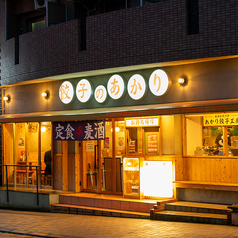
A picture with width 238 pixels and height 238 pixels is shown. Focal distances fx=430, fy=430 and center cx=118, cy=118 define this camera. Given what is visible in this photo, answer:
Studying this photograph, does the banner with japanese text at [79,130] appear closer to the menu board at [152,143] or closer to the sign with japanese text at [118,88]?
the sign with japanese text at [118,88]

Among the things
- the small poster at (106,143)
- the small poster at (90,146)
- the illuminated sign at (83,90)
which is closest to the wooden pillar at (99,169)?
the small poster at (106,143)

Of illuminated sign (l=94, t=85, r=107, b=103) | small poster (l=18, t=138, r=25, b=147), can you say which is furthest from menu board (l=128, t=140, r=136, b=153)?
small poster (l=18, t=138, r=25, b=147)

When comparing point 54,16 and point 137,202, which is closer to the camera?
point 137,202

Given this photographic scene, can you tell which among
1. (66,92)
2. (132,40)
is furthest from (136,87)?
(66,92)

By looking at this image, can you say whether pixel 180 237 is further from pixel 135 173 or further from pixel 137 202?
pixel 135 173

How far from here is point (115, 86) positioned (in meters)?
14.7

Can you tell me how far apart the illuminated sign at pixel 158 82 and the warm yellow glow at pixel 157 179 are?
7.64 ft

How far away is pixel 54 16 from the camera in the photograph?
16.8m

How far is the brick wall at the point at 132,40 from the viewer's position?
39.6 ft

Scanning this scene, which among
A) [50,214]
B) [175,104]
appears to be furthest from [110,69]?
[50,214]

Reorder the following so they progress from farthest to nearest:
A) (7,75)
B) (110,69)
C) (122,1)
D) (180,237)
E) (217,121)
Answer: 1. (7,75)
2. (122,1)
3. (110,69)
4. (217,121)
5. (180,237)

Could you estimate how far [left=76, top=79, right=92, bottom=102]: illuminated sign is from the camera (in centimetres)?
1546

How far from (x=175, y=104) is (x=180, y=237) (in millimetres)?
3989

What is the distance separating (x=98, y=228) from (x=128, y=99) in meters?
4.54
